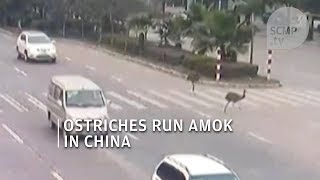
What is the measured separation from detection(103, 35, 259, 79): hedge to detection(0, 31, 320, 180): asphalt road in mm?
1504

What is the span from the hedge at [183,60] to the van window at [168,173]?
2075 cm

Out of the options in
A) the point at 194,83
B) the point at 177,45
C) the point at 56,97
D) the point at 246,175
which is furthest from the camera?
the point at 177,45

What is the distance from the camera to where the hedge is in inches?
1432

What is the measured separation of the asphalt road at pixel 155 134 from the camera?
19953mm

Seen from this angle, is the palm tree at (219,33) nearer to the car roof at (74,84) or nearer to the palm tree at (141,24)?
the palm tree at (141,24)

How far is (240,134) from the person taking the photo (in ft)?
80.1

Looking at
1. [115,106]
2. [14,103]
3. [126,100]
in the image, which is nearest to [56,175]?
[115,106]

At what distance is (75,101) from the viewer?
22.7 metres

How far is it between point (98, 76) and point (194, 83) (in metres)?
4.98

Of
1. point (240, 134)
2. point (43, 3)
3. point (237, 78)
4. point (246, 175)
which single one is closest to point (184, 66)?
point (237, 78)

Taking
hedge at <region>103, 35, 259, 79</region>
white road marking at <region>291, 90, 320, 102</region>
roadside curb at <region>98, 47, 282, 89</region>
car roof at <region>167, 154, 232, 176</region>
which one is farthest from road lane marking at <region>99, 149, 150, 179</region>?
hedge at <region>103, 35, 259, 79</region>

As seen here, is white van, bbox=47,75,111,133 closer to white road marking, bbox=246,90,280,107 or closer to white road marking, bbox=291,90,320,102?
white road marking, bbox=246,90,280,107

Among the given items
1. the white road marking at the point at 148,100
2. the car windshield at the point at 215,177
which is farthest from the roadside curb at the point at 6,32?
the car windshield at the point at 215,177

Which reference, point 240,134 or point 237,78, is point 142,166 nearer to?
point 240,134
